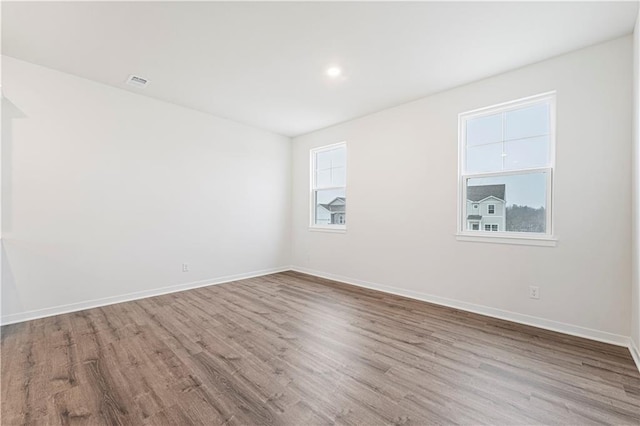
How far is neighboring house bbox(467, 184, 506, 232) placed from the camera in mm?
3109

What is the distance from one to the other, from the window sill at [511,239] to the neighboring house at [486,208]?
13 cm

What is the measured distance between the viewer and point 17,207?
2.86 meters

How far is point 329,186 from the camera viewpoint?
16.7 feet

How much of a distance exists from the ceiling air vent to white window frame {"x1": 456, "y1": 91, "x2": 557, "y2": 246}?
12.7 feet

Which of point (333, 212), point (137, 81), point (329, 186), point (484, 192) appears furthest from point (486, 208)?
point (137, 81)

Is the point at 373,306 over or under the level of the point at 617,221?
under

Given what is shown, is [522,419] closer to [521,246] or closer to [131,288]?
[521,246]

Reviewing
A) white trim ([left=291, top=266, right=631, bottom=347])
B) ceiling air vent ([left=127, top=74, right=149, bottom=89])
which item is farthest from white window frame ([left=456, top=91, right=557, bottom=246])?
ceiling air vent ([left=127, top=74, right=149, bottom=89])

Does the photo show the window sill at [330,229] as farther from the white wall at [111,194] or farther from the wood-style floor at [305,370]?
the wood-style floor at [305,370]

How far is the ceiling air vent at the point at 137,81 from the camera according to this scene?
10.5ft

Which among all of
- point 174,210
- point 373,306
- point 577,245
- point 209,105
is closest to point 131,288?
point 174,210

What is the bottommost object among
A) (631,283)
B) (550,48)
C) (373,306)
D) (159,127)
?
(373,306)

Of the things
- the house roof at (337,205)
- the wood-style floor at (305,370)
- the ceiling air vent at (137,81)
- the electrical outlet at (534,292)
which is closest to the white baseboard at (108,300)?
the wood-style floor at (305,370)

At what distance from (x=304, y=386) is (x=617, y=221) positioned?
3.02 metres
